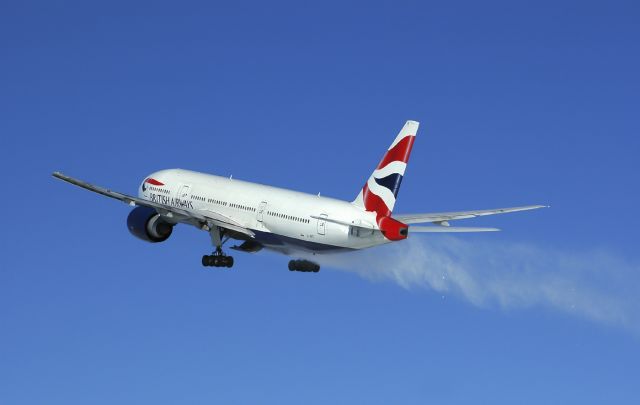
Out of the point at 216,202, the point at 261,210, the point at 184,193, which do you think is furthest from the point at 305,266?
the point at 184,193

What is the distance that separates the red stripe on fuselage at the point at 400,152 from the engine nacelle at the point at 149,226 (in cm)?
1619

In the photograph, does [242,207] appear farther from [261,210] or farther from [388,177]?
[388,177]

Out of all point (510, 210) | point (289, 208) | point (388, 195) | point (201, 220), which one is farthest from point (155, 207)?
point (510, 210)

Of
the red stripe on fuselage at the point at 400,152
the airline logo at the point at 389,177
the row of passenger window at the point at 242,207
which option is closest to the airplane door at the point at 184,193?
the row of passenger window at the point at 242,207

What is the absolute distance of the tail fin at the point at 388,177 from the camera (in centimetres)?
6719

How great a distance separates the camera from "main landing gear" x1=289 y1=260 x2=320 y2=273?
2889 inches

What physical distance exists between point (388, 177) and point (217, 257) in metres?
12.5

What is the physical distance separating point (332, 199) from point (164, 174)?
48.9 feet

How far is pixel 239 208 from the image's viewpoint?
73.1 meters

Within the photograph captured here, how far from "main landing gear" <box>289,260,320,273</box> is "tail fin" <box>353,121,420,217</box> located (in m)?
6.49

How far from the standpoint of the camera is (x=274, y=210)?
7088cm

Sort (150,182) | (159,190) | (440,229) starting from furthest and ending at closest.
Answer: (150,182) → (159,190) → (440,229)

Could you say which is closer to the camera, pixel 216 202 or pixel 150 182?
pixel 216 202

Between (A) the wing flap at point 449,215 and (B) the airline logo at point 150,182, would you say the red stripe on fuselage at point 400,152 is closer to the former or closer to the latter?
(A) the wing flap at point 449,215
